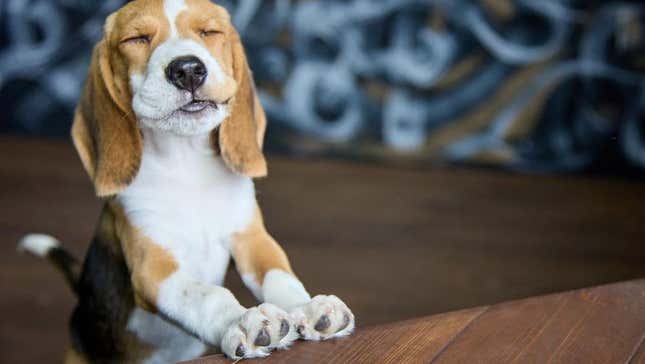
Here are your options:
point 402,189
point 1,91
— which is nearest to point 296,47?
point 402,189

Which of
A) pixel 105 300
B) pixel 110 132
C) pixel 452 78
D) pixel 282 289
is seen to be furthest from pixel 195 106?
pixel 452 78

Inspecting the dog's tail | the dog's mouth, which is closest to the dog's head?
the dog's mouth

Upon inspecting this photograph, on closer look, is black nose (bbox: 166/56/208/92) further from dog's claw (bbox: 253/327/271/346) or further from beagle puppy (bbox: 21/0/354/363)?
dog's claw (bbox: 253/327/271/346)

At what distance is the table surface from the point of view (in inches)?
110

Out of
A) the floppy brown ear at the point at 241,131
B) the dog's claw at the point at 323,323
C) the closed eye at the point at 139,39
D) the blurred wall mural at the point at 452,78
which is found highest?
the closed eye at the point at 139,39

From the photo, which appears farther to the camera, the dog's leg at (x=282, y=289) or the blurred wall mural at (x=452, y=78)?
the blurred wall mural at (x=452, y=78)

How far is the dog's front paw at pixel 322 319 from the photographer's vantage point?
0.95 m

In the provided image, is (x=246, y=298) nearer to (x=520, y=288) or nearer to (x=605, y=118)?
(x=520, y=288)

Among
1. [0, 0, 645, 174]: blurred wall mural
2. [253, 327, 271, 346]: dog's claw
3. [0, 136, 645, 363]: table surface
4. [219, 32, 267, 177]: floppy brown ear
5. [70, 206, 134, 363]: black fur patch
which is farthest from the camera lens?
[0, 0, 645, 174]: blurred wall mural

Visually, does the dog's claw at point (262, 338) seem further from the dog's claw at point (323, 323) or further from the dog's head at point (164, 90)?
the dog's head at point (164, 90)

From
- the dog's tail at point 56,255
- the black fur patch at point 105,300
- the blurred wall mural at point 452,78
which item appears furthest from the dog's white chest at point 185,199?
the blurred wall mural at point 452,78

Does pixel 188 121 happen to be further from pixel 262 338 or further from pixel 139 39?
pixel 262 338

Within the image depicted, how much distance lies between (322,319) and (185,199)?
0.22m

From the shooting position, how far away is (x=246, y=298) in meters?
1.23
